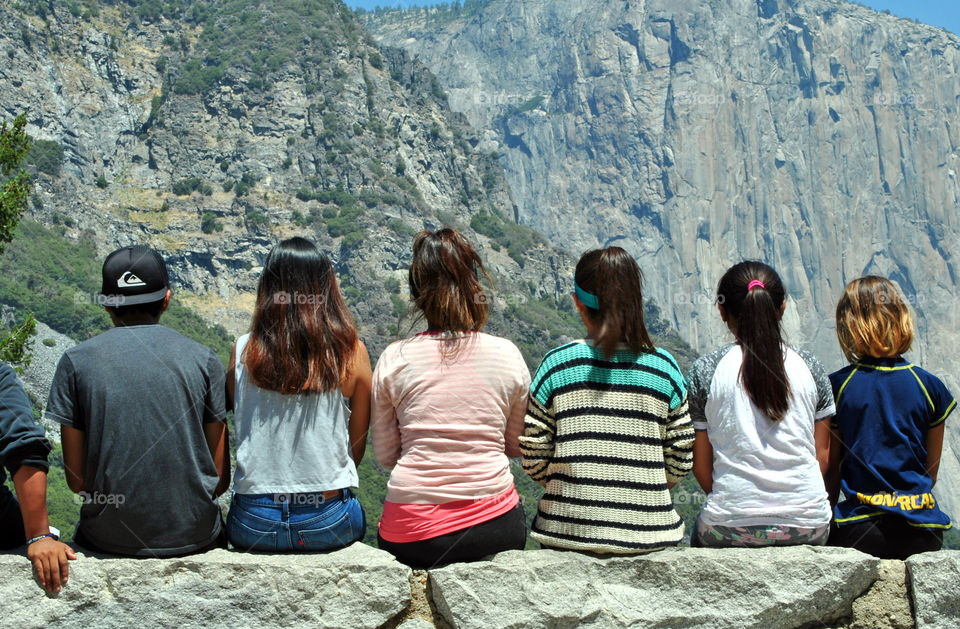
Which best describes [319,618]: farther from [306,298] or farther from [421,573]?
[306,298]

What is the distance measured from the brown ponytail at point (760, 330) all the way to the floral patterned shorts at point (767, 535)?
542 mm

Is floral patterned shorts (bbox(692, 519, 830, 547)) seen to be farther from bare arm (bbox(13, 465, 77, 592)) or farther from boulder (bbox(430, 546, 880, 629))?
bare arm (bbox(13, 465, 77, 592))

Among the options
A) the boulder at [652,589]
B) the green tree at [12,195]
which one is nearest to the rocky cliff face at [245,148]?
the green tree at [12,195]

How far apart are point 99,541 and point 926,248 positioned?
211 meters

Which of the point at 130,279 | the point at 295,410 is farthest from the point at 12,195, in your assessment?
the point at 295,410

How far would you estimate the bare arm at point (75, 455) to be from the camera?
4004 mm

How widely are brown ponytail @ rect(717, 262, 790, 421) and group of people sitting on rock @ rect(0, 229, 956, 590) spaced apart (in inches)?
0.4

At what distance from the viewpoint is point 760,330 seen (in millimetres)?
4531

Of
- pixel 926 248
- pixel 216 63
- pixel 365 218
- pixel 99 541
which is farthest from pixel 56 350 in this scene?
pixel 926 248

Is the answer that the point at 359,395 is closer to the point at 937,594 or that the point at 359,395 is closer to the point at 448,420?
the point at 448,420

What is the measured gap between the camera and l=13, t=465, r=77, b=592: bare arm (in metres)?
3.73

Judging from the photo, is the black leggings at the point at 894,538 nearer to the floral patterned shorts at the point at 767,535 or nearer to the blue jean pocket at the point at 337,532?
the floral patterned shorts at the point at 767,535

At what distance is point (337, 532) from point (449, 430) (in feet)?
2.24

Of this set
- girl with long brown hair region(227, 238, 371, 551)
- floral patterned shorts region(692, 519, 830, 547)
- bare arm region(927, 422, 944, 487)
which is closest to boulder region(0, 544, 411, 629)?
girl with long brown hair region(227, 238, 371, 551)
